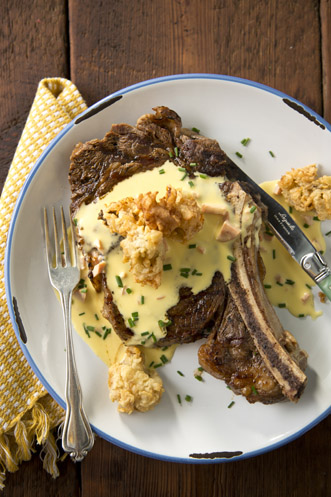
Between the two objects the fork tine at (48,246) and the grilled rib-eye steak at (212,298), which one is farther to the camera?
the fork tine at (48,246)

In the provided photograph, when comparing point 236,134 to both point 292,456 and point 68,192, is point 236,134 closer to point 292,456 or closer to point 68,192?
point 68,192

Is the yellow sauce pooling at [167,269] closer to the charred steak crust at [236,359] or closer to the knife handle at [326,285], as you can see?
the charred steak crust at [236,359]

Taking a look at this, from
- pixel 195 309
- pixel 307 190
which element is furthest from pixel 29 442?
pixel 307 190

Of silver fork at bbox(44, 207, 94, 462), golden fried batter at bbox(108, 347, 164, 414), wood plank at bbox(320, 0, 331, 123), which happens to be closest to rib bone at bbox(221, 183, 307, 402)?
golden fried batter at bbox(108, 347, 164, 414)

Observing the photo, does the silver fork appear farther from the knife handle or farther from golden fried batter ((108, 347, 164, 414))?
the knife handle

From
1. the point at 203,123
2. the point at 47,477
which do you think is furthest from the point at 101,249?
the point at 47,477

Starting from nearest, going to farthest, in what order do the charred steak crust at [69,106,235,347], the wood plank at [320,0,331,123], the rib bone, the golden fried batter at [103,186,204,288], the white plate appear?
the golden fried batter at [103,186,204,288]
the rib bone
the charred steak crust at [69,106,235,347]
the white plate
the wood plank at [320,0,331,123]

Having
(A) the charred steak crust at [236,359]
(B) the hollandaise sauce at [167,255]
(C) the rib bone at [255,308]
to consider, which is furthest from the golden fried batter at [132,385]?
(C) the rib bone at [255,308]
